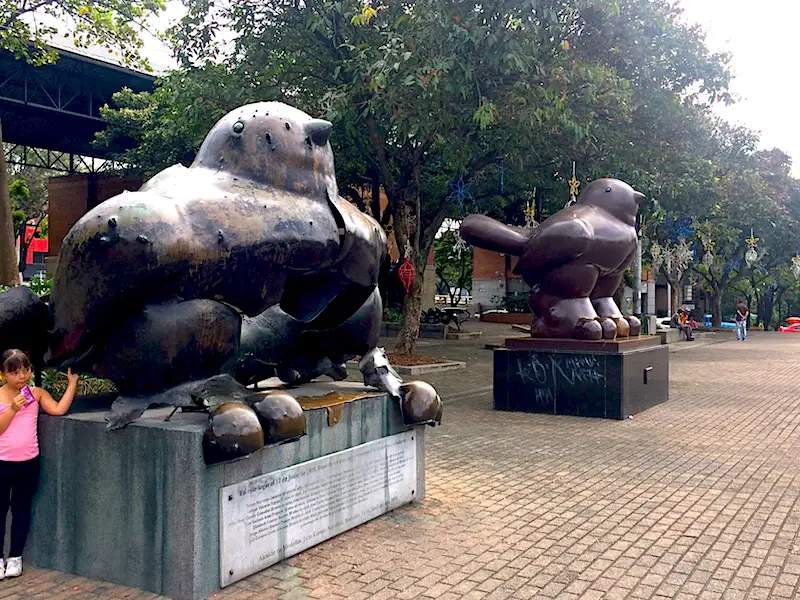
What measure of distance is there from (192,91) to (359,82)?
3.19 meters

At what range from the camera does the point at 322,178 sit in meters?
4.65

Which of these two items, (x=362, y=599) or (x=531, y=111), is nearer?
(x=362, y=599)

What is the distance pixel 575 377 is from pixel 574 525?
4721mm

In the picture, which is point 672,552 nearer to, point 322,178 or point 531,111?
point 322,178

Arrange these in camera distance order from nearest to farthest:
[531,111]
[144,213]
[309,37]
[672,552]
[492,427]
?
[144,213]
[672,552]
[492,427]
[531,111]
[309,37]

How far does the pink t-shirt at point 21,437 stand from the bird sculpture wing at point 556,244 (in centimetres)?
670

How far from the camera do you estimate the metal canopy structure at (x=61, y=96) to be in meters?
21.8

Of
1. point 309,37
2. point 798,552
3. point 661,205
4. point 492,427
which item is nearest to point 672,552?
point 798,552

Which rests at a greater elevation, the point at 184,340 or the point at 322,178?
the point at 322,178

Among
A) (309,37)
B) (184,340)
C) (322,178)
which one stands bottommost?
(184,340)

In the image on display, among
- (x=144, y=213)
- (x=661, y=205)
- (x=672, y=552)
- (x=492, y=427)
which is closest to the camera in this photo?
(x=144, y=213)

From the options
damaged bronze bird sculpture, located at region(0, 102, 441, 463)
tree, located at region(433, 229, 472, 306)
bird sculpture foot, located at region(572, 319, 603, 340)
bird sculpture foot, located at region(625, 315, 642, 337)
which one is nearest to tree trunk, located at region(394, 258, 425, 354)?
bird sculpture foot, located at region(625, 315, 642, 337)

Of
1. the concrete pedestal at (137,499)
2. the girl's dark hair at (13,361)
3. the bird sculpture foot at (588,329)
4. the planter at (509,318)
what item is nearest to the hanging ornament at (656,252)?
the planter at (509,318)

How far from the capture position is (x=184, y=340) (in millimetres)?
3922
